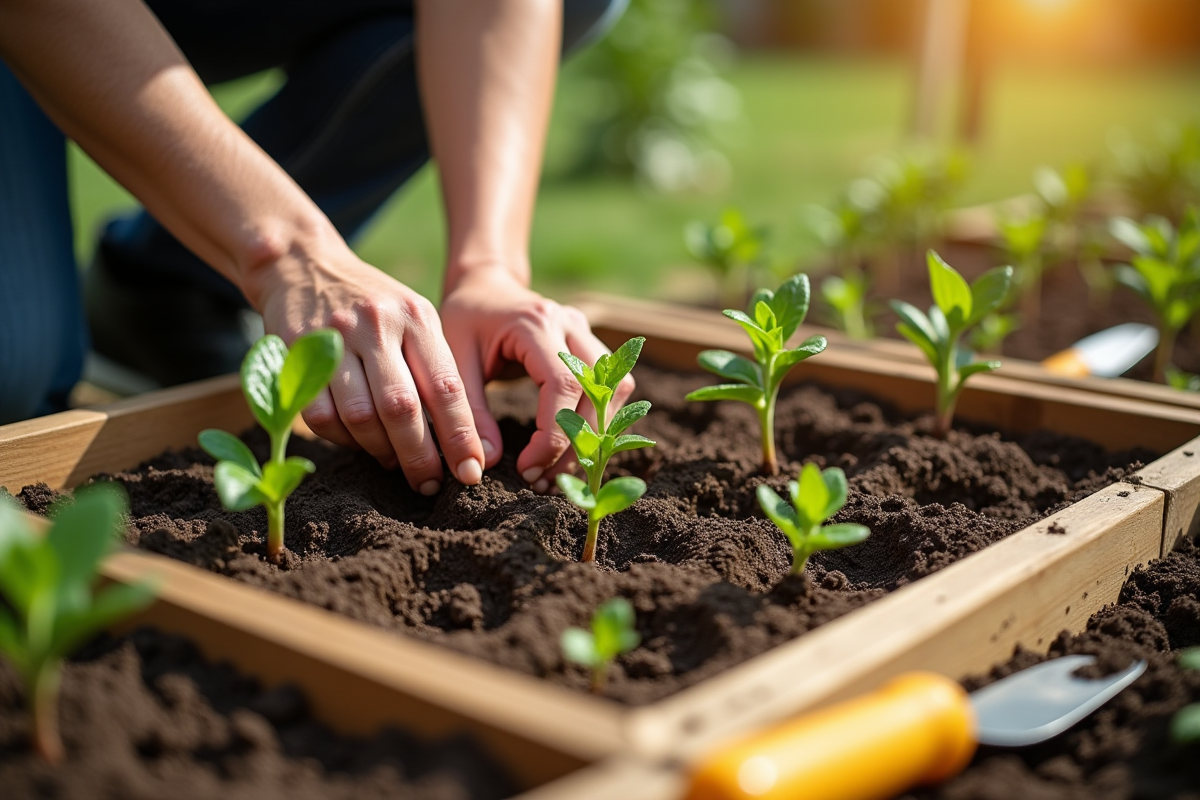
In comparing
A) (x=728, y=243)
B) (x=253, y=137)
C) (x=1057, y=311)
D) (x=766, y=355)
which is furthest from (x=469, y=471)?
(x=1057, y=311)

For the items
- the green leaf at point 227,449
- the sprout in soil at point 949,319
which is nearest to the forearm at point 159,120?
the green leaf at point 227,449

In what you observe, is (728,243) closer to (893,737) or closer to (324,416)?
(324,416)

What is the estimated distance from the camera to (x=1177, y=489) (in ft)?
4.90

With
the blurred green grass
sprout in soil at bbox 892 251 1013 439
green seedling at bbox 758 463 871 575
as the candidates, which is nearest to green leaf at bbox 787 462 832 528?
green seedling at bbox 758 463 871 575

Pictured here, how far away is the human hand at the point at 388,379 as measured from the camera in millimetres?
1454

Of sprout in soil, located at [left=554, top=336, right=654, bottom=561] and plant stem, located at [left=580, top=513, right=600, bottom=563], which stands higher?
sprout in soil, located at [left=554, top=336, right=654, bottom=561]

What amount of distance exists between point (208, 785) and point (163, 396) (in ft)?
3.47

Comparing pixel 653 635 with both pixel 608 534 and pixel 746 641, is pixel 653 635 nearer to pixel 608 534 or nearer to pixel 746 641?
pixel 746 641

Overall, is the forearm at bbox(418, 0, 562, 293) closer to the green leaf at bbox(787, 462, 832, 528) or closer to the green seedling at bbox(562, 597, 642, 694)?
the green leaf at bbox(787, 462, 832, 528)

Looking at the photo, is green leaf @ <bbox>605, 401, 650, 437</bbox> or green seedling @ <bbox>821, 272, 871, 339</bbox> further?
green seedling @ <bbox>821, 272, 871, 339</bbox>

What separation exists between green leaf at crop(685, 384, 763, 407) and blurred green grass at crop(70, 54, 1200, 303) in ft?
5.03

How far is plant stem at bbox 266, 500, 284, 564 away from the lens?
1.28 meters

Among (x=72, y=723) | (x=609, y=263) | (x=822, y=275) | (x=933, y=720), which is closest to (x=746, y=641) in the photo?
(x=933, y=720)

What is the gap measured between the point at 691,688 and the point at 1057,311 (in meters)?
2.34
